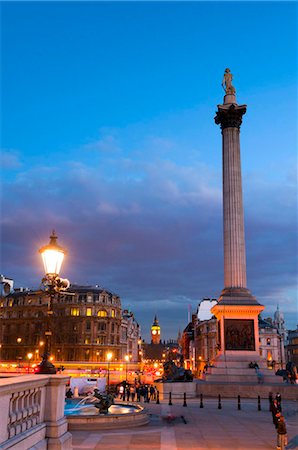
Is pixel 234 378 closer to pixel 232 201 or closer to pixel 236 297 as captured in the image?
pixel 236 297

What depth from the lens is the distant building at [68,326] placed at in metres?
106

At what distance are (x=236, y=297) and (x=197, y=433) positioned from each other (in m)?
25.9

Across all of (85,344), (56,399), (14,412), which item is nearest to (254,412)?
(56,399)

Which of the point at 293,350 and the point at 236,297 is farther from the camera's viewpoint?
the point at 293,350

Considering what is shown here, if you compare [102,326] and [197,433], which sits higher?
[102,326]

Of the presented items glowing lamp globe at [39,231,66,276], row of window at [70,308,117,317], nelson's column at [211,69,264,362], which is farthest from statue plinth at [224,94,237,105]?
row of window at [70,308,117,317]

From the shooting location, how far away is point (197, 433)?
18.7m

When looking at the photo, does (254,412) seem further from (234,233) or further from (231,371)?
(234,233)

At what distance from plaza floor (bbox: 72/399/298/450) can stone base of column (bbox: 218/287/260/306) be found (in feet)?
51.4

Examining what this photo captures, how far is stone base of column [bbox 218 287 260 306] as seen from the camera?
42.9m

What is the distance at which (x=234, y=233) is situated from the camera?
47531 mm

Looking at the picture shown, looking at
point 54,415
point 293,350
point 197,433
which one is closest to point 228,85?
point 197,433

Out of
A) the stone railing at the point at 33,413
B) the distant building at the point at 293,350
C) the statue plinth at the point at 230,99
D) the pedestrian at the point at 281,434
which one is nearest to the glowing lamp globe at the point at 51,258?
the stone railing at the point at 33,413

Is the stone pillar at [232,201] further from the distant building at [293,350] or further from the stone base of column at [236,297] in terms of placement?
the distant building at [293,350]
